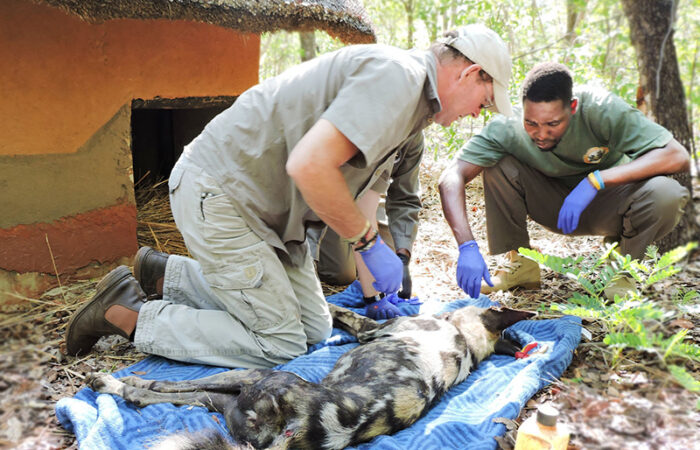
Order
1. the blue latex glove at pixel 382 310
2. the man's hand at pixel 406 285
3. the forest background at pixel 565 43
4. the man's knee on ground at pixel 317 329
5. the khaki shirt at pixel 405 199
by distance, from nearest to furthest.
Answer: the man's knee on ground at pixel 317 329, the blue latex glove at pixel 382 310, the man's hand at pixel 406 285, the khaki shirt at pixel 405 199, the forest background at pixel 565 43

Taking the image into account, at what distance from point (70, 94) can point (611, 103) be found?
3.63 m

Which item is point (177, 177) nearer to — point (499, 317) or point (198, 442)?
point (198, 442)

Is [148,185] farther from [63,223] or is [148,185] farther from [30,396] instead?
[30,396]

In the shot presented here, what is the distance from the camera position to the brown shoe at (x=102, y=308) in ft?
9.33

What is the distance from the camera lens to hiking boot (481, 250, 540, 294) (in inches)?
152

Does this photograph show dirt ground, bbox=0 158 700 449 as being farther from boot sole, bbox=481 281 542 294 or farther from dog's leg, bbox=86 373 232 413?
dog's leg, bbox=86 373 232 413

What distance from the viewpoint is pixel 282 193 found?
2771 mm

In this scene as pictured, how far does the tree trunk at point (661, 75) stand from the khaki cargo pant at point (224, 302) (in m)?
2.14

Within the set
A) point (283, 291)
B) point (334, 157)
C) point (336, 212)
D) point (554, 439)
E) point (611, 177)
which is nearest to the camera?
point (554, 439)

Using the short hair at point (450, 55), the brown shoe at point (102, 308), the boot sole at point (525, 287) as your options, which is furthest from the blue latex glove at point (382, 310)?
the short hair at point (450, 55)

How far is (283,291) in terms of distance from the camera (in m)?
2.87

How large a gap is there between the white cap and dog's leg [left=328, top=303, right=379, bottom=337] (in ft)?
4.85

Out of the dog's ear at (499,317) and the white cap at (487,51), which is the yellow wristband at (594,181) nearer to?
the dog's ear at (499,317)

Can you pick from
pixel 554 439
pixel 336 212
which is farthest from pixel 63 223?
pixel 554 439
